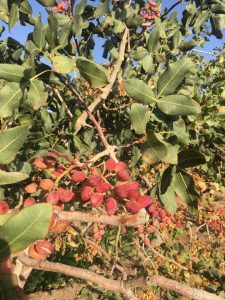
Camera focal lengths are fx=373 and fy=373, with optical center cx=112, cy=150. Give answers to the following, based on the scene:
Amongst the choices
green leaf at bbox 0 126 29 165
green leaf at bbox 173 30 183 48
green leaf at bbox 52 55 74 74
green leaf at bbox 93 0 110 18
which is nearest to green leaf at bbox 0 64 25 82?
green leaf at bbox 52 55 74 74

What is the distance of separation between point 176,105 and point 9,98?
0.60 metres

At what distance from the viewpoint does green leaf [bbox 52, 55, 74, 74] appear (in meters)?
1.26

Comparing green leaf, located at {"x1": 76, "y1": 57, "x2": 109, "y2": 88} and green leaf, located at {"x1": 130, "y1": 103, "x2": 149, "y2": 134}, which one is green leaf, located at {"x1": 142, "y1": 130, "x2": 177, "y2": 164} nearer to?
green leaf, located at {"x1": 130, "y1": 103, "x2": 149, "y2": 134}

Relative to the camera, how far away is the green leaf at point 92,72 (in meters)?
1.20

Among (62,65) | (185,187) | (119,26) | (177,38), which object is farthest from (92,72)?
(177,38)

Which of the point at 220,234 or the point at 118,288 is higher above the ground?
the point at 118,288

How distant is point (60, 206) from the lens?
45.9 inches

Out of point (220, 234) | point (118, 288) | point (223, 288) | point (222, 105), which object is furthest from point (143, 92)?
point (220, 234)

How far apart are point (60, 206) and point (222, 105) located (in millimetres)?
1720

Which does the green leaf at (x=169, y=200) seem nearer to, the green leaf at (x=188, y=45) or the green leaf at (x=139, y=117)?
the green leaf at (x=139, y=117)

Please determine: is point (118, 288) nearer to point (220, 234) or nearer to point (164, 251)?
point (220, 234)

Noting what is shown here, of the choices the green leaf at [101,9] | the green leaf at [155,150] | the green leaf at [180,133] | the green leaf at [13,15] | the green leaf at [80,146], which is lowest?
the green leaf at [80,146]

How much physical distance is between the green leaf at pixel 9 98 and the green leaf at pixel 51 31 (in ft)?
0.75

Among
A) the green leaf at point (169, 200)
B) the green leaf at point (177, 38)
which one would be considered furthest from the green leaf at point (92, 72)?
the green leaf at point (177, 38)
